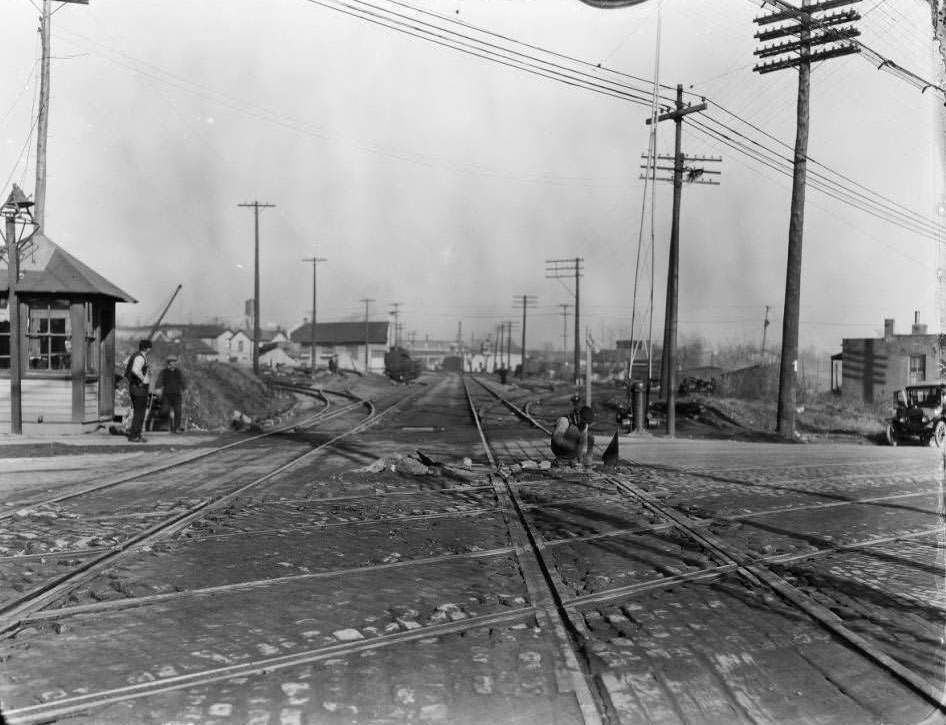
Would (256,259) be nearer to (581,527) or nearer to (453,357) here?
(581,527)

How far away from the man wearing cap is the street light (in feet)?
8.69

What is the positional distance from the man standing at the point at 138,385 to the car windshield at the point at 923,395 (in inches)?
778

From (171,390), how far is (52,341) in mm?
2378

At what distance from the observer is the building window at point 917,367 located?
132 feet

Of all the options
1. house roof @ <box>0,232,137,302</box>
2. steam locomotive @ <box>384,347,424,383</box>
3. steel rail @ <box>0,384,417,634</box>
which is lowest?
steam locomotive @ <box>384,347,424,383</box>

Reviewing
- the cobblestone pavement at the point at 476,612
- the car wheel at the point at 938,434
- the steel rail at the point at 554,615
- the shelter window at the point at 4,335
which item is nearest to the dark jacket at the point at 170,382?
the shelter window at the point at 4,335

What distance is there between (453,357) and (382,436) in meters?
132

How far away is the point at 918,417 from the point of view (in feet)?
66.2

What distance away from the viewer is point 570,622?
4.43 meters

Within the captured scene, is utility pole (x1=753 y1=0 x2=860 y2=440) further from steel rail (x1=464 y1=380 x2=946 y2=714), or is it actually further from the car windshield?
steel rail (x1=464 y1=380 x2=946 y2=714)

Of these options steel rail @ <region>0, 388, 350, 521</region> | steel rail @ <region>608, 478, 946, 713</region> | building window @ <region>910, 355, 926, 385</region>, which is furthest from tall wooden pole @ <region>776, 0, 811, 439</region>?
building window @ <region>910, 355, 926, 385</region>

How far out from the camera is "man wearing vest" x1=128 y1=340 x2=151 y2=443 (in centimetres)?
1332

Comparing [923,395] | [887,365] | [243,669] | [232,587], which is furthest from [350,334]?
[243,669]

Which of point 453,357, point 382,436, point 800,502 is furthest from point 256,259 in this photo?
point 453,357
